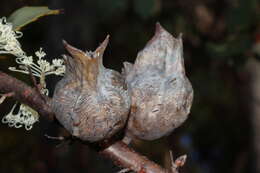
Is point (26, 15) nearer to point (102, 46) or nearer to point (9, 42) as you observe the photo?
point (9, 42)

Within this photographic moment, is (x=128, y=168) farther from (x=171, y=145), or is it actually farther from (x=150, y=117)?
(x=171, y=145)

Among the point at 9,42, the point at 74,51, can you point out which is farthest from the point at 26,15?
the point at 74,51

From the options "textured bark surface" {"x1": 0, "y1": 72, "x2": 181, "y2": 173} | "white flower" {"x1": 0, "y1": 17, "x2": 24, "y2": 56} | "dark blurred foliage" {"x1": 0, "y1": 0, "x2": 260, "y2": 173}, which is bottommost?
"dark blurred foliage" {"x1": 0, "y1": 0, "x2": 260, "y2": 173}

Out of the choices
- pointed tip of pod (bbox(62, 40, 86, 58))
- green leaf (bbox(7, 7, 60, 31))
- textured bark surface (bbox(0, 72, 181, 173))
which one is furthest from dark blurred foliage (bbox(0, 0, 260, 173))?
pointed tip of pod (bbox(62, 40, 86, 58))

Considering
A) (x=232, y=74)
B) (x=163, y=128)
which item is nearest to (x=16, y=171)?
(x=163, y=128)

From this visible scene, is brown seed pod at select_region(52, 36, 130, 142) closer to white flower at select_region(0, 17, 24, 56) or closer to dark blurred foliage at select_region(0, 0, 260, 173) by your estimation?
white flower at select_region(0, 17, 24, 56)
